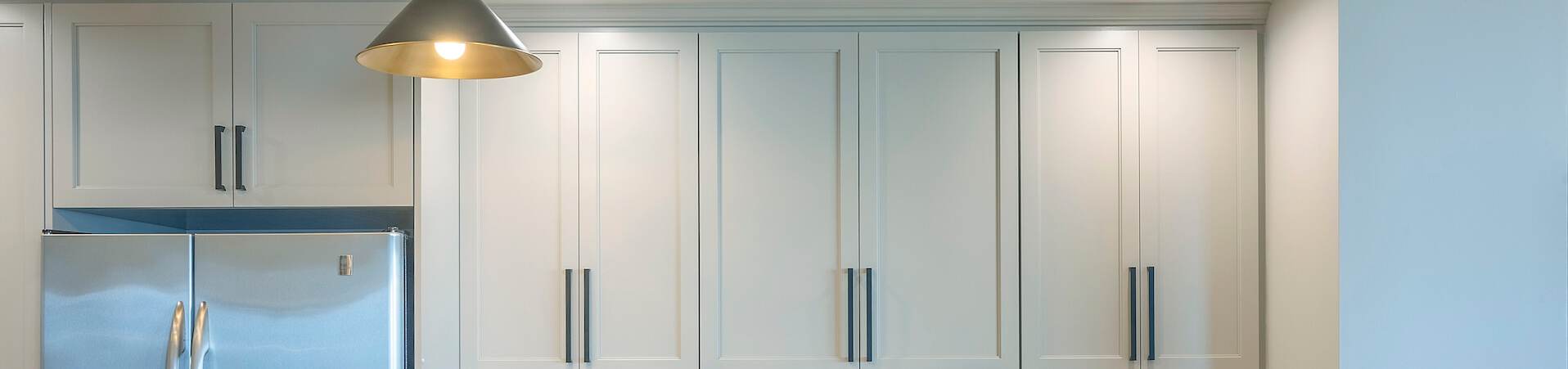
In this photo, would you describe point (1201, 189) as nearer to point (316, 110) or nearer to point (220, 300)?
point (316, 110)

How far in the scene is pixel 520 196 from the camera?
6.89ft

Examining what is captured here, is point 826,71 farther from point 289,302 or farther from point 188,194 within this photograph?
point 188,194

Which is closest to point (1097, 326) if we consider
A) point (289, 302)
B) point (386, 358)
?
point (386, 358)

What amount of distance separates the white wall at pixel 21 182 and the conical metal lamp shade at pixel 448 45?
125 cm

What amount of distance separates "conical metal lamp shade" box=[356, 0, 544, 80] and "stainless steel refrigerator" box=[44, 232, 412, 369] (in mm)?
637

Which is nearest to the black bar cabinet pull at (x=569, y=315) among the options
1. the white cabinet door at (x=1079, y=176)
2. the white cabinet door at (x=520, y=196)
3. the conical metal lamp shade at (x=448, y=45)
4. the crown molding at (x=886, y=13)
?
the white cabinet door at (x=520, y=196)

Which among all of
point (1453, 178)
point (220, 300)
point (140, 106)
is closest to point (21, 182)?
point (140, 106)

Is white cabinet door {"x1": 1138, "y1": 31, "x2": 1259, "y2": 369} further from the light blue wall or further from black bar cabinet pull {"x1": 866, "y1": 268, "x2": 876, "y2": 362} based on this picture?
black bar cabinet pull {"x1": 866, "y1": 268, "x2": 876, "y2": 362}

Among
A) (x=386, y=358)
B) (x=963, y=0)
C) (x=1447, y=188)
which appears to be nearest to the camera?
(x=1447, y=188)

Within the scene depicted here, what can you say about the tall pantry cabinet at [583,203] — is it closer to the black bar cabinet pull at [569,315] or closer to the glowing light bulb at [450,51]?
the black bar cabinet pull at [569,315]

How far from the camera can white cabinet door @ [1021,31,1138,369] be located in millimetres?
2098

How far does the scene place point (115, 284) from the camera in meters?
1.84

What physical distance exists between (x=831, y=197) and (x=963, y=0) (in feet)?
2.09

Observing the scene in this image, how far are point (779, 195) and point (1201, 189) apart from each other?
1.14m
